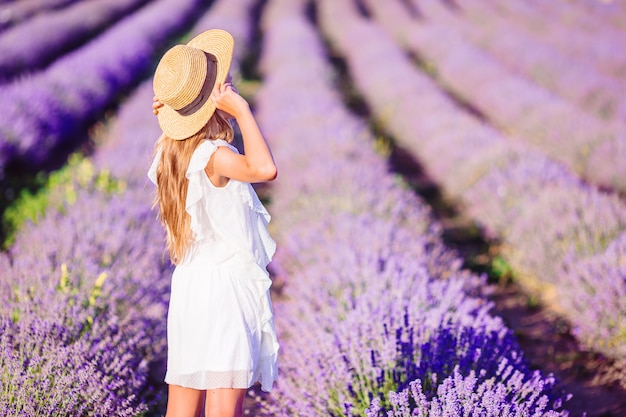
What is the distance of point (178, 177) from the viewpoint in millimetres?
1748

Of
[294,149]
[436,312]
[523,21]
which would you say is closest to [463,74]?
[294,149]

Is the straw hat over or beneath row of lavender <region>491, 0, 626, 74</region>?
beneath

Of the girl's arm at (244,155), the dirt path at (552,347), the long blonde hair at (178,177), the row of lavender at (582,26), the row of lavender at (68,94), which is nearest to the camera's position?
the girl's arm at (244,155)

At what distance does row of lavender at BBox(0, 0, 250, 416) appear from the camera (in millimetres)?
1954

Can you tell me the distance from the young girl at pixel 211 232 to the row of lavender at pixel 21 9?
10.9 m

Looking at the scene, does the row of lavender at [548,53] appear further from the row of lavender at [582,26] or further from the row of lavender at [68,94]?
the row of lavender at [68,94]

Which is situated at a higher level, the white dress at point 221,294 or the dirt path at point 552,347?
the white dress at point 221,294

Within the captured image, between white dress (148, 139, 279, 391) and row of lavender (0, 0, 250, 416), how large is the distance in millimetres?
436

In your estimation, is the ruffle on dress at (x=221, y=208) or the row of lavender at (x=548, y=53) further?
the row of lavender at (x=548, y=53)

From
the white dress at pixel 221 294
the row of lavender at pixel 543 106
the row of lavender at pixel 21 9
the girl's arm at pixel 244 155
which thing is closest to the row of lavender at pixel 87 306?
the white dress at pixel 221 294

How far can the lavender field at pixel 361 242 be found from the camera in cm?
207

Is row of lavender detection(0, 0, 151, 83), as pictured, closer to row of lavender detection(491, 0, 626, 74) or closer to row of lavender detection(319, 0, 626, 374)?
row of lavender detection(319, 0, 626, 374)

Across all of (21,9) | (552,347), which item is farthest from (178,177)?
(21,9)

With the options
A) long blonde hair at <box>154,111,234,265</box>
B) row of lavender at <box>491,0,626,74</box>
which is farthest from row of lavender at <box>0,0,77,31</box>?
row of lavender at <box>491,0,626,74</box>
